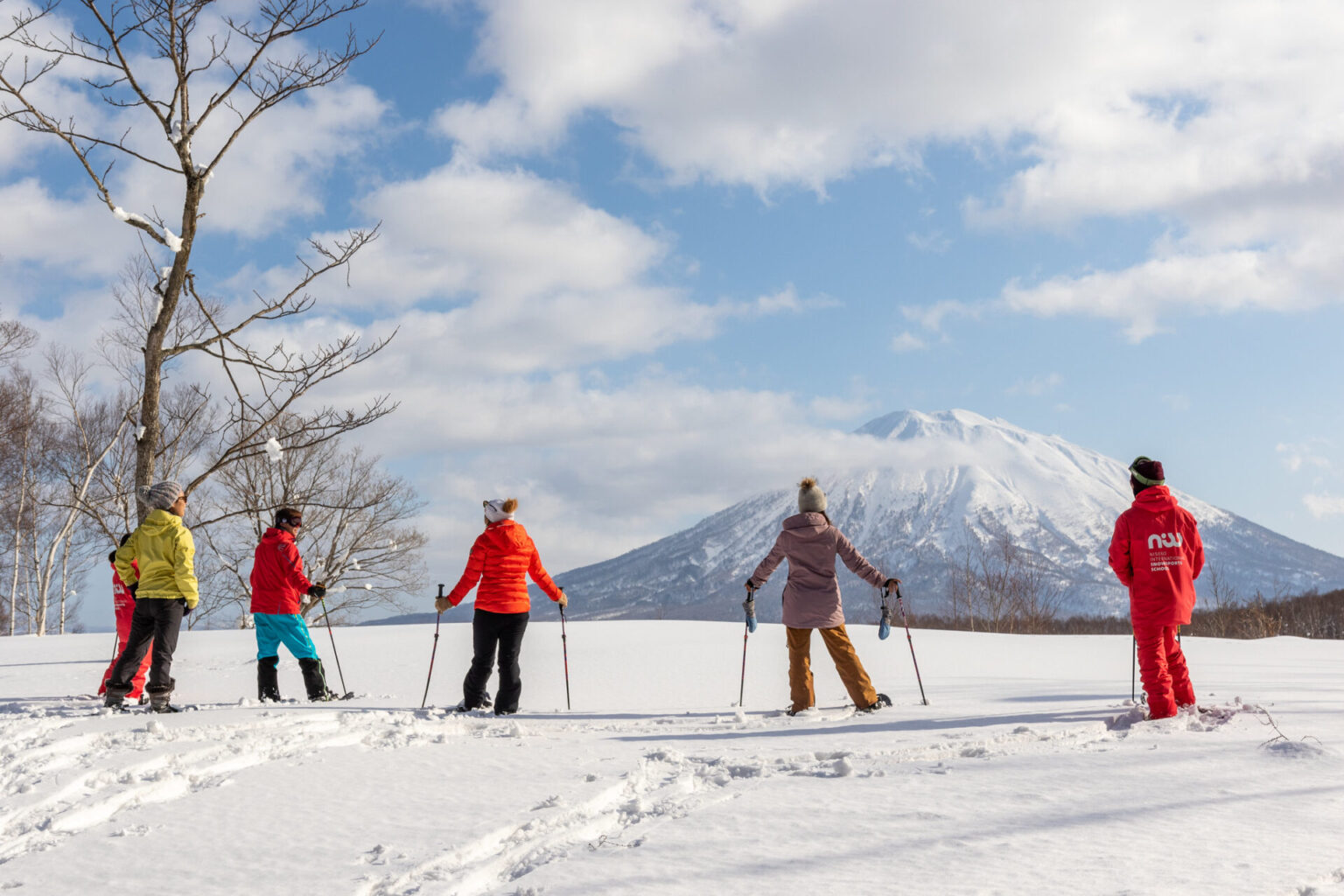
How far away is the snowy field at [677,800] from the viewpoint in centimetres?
311

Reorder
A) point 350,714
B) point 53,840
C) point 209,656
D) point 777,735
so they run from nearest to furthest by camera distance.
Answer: point 53,840, point 777,735, point 350,714, point 209,656

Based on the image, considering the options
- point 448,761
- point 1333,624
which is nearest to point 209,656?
point 448,761

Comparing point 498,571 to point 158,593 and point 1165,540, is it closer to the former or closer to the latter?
point 158,593

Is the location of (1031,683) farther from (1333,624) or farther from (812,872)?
(1333,624)

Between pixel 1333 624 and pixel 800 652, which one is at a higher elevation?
pixel 800 652

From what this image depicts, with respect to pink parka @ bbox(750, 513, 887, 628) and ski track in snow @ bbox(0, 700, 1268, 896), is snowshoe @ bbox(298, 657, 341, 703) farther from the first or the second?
pink parka @ bbox(750, 513, 887, 628)

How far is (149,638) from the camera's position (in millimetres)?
7395

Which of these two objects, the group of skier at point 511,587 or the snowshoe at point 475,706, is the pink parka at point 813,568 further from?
the snowshoe at point 475,706

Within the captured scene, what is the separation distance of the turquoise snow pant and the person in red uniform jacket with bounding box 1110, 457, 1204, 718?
6.49 m

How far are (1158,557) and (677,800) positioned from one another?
4042 mm

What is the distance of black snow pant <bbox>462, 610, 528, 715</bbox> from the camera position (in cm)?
732

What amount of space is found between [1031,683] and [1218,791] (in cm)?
585

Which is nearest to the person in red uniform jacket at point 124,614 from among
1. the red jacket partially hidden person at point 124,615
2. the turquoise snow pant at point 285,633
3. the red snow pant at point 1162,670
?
the red jacket partially hidden person at point 124,615

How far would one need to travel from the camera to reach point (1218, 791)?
376 cm
